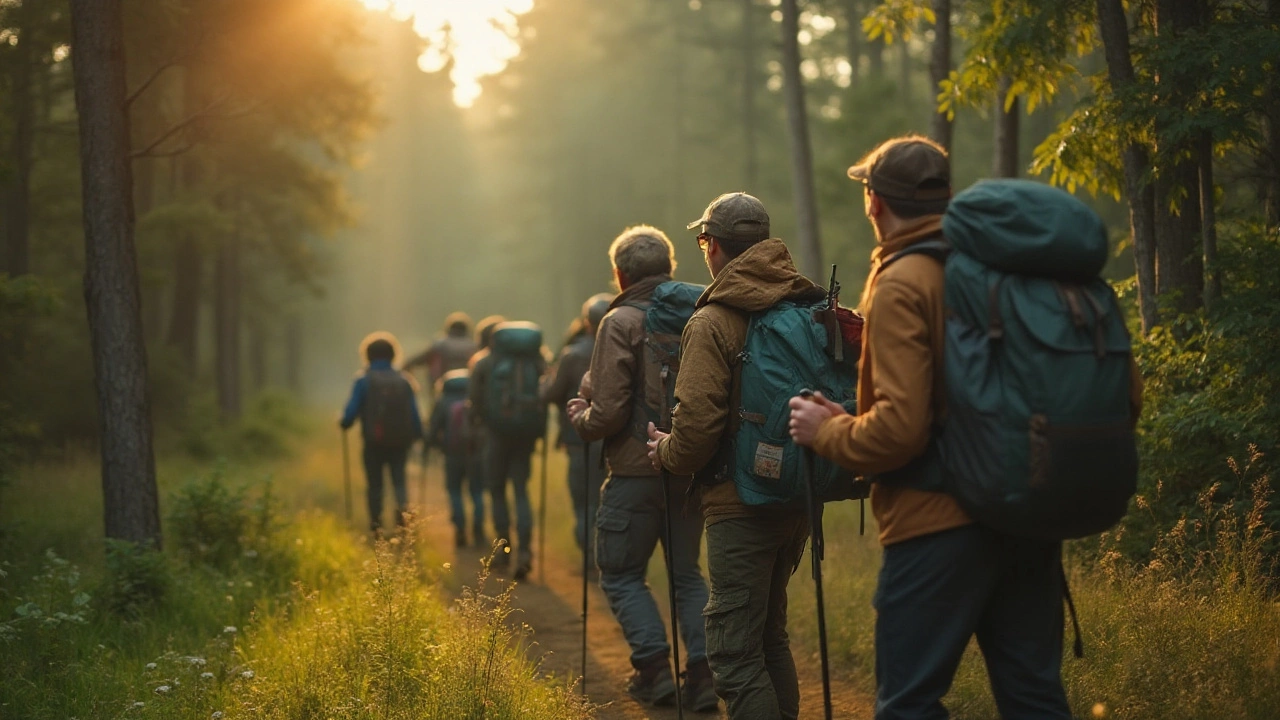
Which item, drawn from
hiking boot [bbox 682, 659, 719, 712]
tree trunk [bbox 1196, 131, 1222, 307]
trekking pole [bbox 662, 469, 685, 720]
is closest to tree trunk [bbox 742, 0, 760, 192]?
tree trunk [bbox 1196, 131, 1222, 307]

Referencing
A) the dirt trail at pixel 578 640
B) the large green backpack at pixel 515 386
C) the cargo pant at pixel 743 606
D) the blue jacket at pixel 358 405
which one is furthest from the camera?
the blue jacket at pixel 358 405

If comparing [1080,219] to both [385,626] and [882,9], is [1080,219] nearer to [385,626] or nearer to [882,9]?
[385,626]

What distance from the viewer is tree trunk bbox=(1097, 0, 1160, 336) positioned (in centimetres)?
781

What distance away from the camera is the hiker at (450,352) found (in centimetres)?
1527

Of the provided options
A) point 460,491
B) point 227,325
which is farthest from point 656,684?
point 227,325

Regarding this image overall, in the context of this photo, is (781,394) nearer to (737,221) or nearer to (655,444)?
(655,444)

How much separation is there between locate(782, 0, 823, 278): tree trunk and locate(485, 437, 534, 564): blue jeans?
4.29 metres

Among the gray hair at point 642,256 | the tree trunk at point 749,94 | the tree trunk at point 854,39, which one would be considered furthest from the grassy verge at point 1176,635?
the tree trunk at point 749,94

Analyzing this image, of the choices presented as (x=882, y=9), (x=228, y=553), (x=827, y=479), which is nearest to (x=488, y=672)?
(x=827, y=479)

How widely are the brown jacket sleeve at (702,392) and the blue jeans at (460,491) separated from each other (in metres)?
8.59

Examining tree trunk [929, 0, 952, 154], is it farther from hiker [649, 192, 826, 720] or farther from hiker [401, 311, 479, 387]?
hiker [401, 311, 479, 387]

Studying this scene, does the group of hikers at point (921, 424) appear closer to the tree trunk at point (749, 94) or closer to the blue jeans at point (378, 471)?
the blue jeans at point (378, 471)

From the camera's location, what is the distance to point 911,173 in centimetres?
363

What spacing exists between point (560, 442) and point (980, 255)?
25.9 ft
